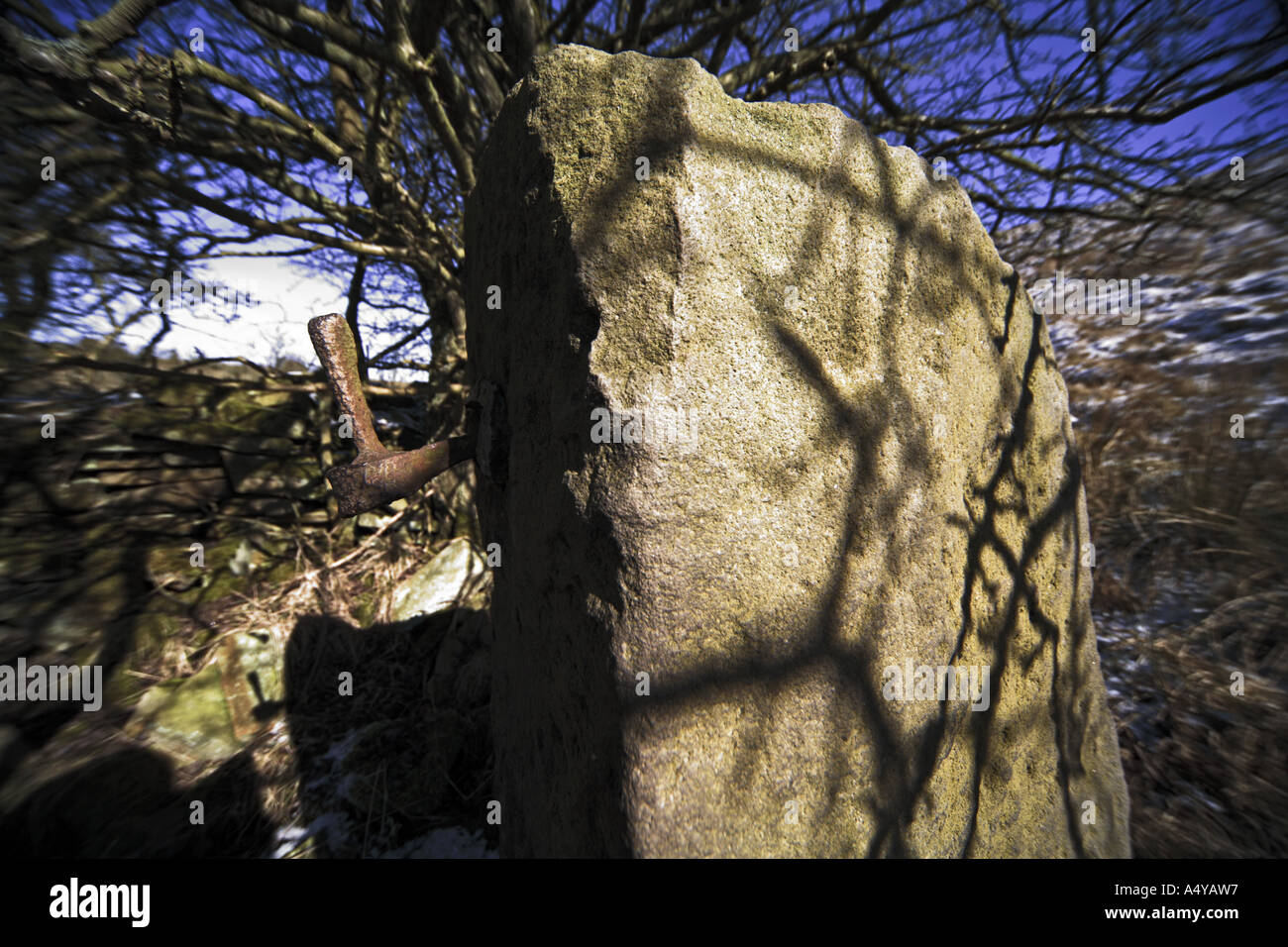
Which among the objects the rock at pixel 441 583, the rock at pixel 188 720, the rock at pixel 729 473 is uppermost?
the rock at pixel 729 473

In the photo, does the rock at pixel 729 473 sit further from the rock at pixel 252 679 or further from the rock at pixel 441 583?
the rock at pixel 441 583

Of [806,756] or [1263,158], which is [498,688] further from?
[1263,158]

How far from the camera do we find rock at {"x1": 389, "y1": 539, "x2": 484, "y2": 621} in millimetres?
3084

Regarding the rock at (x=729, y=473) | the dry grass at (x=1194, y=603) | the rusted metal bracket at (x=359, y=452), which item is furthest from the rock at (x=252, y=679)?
the dry grass at (x=1194, y=603)

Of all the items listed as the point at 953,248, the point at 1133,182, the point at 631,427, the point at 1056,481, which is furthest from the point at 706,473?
the point at 1133,182

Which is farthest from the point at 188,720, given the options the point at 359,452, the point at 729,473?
the point at 729,473

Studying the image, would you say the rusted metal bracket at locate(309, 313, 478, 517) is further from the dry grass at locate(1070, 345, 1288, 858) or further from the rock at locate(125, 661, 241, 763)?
the dry grass at locate(1070, 345, 1288, 858)

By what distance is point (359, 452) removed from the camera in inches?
39.8

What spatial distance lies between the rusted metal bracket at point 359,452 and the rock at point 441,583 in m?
2.32

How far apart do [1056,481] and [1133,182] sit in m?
3.13

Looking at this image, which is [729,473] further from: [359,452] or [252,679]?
[252,679]

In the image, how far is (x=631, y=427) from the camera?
79 cm

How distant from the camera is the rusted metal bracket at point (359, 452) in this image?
98cm

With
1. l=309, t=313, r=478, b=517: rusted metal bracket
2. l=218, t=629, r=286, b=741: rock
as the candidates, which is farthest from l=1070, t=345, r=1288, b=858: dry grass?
l=218, t=629, r=286, b=741: rock
